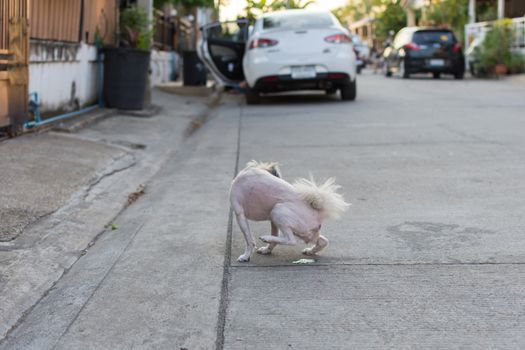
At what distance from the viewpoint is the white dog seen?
13.2 ft

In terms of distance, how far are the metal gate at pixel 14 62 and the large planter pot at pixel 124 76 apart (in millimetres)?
3869

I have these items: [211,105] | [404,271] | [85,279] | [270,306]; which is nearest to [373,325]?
[270,306]

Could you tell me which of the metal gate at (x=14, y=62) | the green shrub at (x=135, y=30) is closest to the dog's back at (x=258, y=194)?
the metal gate at (x=14, y=62)

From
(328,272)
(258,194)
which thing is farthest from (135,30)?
(328,272)

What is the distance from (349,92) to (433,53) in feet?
32.6

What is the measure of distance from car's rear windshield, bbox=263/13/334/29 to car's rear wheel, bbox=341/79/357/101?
49.1 inches

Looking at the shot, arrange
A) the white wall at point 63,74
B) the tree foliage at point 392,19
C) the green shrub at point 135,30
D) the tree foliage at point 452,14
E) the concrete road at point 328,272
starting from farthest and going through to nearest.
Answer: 1. the tree foliage at point 392,19
2. the tree foliage at point 452,14
3. the green shrub at point 135,30
4. the white wall at point 63,74
5. the concrete road at point 328,272

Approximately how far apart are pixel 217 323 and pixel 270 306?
289 mm

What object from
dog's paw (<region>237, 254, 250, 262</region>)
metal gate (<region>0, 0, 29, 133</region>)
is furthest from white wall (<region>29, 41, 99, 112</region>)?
dog's paw (<region>237, 254, 250, 262</region>)

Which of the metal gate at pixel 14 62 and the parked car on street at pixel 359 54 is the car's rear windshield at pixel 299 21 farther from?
the parked car on street at pixel 359 54

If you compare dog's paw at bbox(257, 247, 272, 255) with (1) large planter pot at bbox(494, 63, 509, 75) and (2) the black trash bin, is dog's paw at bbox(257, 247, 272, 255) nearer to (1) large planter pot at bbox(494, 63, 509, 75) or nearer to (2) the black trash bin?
(2) the black trash bin

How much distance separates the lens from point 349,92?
15.2 metres

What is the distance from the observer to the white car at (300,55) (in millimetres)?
14039

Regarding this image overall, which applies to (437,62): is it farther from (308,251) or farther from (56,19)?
(308,251)
